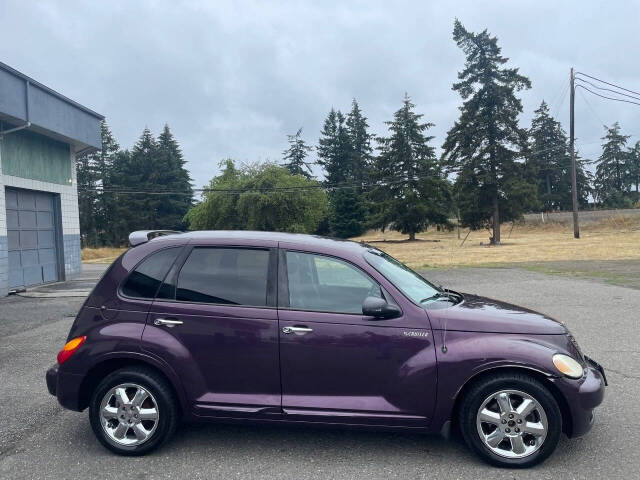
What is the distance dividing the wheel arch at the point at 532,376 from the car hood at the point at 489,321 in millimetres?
271

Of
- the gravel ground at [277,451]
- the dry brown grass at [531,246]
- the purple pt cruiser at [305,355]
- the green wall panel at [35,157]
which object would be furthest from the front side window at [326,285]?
the dry brown grass at [531,246]

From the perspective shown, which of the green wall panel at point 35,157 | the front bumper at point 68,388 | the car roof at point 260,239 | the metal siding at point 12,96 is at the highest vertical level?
the metal siding at point 12,96

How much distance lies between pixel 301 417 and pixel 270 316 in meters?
0.75

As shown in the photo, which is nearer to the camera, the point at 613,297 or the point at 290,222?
the point at 613,297

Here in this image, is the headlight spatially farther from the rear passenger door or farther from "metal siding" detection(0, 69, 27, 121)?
"metal siding" detection(0, 69, 27, 121)

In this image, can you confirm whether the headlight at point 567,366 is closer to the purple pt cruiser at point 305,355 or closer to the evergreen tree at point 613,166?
the purple pt cruiser at point 305,355

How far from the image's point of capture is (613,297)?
11.3m

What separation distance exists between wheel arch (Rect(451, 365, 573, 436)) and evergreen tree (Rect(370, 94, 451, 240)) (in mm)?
54389

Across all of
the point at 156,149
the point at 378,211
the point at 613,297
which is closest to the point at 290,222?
the point at 378,211

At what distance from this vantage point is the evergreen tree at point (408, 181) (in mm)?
58125

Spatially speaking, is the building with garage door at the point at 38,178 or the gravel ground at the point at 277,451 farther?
the building with garage door at the point at 38,178

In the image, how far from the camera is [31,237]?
15.0 metres

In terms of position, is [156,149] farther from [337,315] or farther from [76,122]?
[337,315]

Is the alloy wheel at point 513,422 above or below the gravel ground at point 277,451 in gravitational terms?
above
